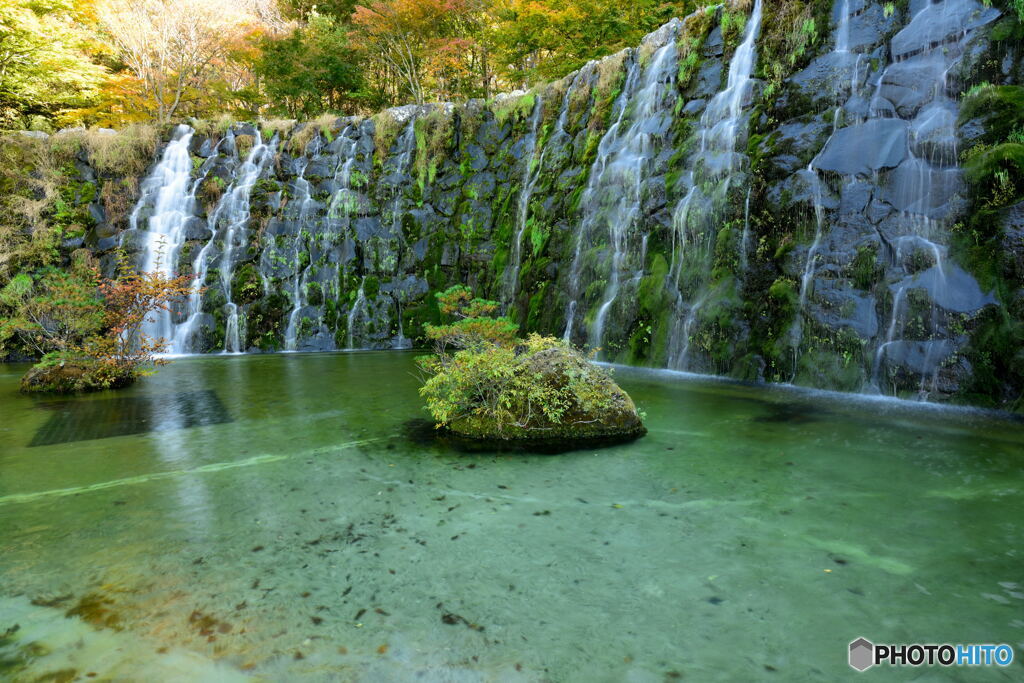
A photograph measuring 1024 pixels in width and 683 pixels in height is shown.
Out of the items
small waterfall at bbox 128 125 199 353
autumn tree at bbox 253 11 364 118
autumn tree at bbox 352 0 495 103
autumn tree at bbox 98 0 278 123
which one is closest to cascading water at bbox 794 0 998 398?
autumn tree at bbox 352 0 495 103

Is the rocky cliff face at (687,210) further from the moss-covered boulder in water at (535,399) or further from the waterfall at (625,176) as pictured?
the moss-covered boulder in water at (535,399)

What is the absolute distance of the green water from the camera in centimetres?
239

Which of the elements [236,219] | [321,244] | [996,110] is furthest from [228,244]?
[996,110]

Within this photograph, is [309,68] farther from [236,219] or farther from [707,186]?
[707,186]

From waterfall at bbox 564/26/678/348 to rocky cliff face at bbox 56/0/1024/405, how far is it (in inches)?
2.2

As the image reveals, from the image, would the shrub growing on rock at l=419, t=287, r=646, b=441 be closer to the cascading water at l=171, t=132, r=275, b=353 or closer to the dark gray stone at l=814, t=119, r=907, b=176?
the dark gray stone at l=814, t=119, r=907, b=176

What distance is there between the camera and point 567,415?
5.74 m

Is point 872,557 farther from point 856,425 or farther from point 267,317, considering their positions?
point 267,317

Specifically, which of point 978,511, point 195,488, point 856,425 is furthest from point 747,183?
point 195,488

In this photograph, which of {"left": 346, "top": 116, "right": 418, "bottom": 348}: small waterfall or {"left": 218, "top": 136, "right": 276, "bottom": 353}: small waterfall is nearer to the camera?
{"left": 218, "top": 136, "right": 276, "bottom": 353}: small waterfall

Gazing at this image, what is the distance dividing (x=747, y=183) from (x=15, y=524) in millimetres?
10278

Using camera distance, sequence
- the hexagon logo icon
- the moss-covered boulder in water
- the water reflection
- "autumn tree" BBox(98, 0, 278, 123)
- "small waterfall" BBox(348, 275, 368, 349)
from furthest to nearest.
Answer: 1. "autumn tree" BBox(98, 0, 278, 123)
2. "small waterfall" BBox(348, 275, 368, 349)
3. the water reflection
4. the moss-covered boulder in water
5. the hexagon logo icon

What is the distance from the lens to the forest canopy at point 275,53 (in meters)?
18.2

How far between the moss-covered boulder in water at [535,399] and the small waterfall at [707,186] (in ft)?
15.1
